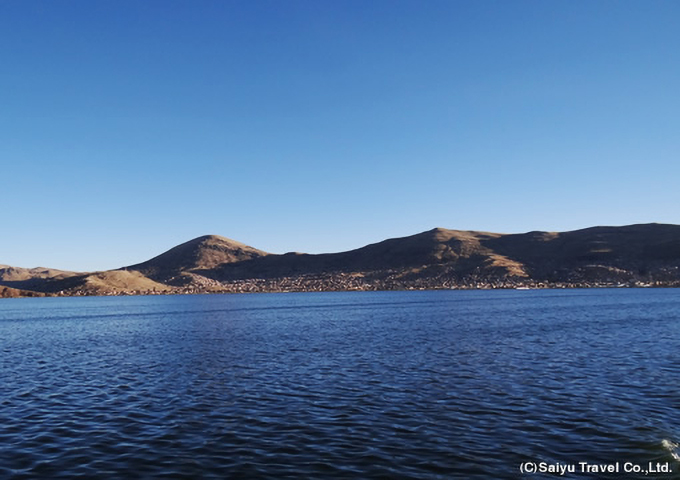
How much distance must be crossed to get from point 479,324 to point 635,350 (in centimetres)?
3563

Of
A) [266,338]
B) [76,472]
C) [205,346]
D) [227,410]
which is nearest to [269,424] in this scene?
[227,410]

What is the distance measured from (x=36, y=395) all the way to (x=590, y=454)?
35.1m

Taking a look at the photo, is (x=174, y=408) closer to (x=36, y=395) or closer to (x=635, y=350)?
(x=36, y=395)

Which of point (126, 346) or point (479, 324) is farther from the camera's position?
point (479, 324)

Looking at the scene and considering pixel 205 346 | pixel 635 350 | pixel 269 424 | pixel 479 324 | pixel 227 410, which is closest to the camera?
pixel 269 424

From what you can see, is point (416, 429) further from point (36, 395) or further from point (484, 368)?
point (36, 395)

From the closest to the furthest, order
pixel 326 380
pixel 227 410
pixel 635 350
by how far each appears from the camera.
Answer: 1. pixel 227 410
2. pixel 326 380
3. pixel 635 350

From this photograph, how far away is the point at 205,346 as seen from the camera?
61.9 m

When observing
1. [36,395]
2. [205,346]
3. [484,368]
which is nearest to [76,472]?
[36,395]

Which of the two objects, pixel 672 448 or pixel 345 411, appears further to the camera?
pixel 345 411

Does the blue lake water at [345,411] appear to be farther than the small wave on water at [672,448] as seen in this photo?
Yes

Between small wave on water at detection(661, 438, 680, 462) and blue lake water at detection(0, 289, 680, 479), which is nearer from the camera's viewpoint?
small wave on water at detection(661, 438, 680, 462)

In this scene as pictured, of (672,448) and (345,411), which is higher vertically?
(345,411)

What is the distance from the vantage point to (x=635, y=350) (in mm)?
48250
